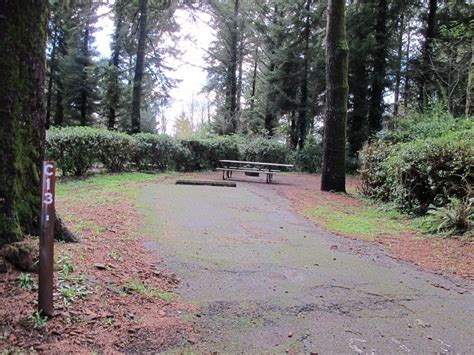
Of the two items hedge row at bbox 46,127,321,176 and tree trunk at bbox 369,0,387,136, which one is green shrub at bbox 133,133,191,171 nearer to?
hedge row at bbox 46,127,321,176

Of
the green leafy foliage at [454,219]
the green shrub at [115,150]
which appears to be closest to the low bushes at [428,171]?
the green leafy foliage at [454,219]

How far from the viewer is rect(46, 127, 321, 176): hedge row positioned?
11.3 metres

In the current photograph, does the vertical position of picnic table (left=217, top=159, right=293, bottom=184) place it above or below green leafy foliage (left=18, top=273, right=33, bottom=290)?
above

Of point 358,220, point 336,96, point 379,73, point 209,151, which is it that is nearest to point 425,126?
point 336,96

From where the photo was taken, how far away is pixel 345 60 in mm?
11922

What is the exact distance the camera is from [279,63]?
2492 cm

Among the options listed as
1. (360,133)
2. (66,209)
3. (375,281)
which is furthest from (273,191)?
(360,133)

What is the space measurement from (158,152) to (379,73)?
1420 centimetres

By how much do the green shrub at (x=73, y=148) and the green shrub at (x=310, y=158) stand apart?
43.9 feet

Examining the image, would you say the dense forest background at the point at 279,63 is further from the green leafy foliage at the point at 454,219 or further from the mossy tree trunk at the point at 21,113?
the mossy tree trunk at the point at 21,113

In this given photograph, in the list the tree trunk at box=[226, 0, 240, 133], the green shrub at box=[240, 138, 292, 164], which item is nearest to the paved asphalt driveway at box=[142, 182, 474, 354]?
the green shrub at box=[240, 138, 292, 164]

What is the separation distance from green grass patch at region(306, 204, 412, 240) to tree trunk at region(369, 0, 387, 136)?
14.1m

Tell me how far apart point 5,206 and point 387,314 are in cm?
354

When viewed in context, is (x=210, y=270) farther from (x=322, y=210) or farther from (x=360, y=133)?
(x=360, y=133)
